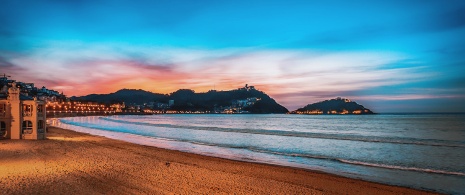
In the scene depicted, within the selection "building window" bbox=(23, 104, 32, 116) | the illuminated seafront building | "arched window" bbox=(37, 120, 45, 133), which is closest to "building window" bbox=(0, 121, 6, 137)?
the illuminated seafront building

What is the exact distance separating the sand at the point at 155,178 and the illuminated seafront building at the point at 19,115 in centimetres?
1079

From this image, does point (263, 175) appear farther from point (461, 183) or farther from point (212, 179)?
point (461, 183)

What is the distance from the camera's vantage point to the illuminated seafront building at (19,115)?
88.9 ft

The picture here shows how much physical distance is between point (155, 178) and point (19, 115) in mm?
20432

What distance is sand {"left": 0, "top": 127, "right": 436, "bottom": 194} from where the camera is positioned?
1138cm

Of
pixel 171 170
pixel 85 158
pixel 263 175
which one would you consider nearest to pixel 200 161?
pixel 171 170

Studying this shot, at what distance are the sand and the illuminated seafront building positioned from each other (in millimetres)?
10788

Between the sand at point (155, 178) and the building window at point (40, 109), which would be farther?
the building window at point (40, 109)

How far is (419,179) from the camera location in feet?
49.4

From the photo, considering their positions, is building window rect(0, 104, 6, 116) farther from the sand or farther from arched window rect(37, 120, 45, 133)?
the sand

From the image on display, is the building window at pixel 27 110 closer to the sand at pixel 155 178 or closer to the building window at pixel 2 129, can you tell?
the building window at pixel 2 129

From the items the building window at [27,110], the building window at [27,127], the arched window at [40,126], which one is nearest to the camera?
the building window at [27,110]

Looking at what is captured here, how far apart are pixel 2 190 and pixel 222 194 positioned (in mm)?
7236

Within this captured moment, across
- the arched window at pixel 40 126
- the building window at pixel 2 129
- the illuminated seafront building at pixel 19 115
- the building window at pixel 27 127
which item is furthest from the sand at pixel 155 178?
the arched window at pixel 40 126
